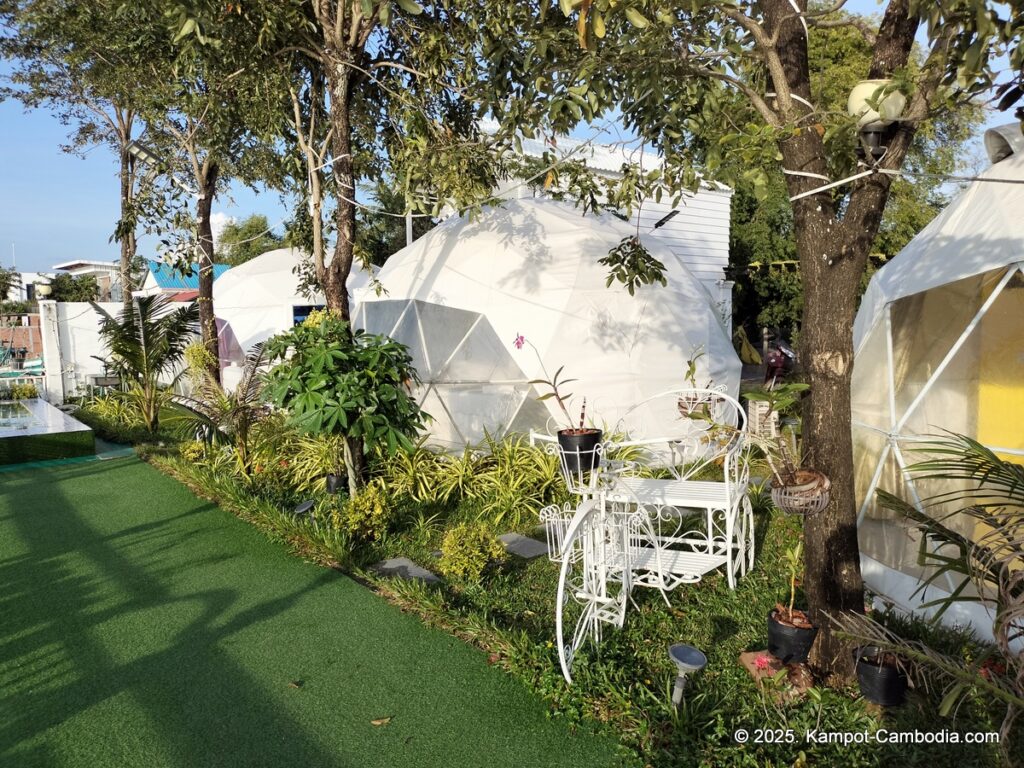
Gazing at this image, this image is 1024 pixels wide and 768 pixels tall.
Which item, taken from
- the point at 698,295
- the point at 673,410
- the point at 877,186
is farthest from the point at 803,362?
the point at 698,295

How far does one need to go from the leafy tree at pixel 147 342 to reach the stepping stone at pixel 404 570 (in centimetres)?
699

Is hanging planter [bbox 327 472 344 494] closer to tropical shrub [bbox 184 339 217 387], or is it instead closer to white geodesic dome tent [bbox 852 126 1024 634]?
tropical shrub [bbox 184 339 217 387]

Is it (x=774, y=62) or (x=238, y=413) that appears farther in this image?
(x=238, y=413)

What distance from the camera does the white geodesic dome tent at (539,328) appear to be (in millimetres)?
8305

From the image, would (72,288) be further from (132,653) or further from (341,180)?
(132,653)

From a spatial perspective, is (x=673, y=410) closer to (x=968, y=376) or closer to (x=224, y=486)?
(x=968, y=376)

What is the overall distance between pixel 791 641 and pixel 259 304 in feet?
49.1

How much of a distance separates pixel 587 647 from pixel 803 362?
6.50 feet

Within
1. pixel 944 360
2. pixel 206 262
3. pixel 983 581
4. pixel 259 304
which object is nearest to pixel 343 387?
pixel 944 360

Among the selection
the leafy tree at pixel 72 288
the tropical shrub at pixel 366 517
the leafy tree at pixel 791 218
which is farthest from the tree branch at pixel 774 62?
the leafy tree at pixel 72 288

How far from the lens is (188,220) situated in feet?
37.2

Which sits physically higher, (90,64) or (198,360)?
(90,64)

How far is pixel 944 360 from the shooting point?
15.1 feet

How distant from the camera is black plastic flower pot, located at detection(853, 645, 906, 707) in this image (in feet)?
10.6
